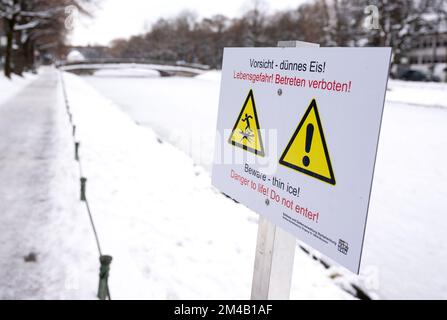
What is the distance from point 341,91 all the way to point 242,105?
0.68 m

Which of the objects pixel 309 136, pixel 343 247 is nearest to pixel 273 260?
pixel 343 247

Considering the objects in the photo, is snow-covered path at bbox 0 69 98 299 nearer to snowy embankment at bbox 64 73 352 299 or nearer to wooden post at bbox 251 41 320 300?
snowy embankment at bbox 64 73 352 299

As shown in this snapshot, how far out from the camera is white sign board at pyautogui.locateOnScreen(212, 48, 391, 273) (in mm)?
1468

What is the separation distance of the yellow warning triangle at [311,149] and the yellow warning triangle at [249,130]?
0.77ft

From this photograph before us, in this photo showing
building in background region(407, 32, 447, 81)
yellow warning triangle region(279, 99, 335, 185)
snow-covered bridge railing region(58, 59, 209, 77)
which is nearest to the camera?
yellow warning triangle region(279, 99, 335, 185)

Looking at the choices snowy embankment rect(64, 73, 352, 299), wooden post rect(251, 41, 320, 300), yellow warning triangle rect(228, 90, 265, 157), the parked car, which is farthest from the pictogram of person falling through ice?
the parked car

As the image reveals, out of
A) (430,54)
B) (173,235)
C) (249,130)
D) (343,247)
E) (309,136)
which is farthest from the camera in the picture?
(430,54)

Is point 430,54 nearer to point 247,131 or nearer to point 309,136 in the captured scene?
point 247,131

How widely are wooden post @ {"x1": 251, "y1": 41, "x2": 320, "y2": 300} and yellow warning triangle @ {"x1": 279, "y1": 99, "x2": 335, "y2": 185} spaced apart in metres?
0.43

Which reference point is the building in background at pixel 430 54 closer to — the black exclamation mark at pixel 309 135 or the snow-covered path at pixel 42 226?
the snow-covered path at pixel 42 226

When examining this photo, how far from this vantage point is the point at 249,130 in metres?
2.06

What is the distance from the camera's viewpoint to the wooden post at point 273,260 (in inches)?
81.2

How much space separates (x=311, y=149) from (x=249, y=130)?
45 centimetres

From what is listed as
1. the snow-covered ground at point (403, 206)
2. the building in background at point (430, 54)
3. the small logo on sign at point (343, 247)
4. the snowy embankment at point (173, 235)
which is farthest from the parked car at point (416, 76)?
the small logo on sign at point (343, 247)
